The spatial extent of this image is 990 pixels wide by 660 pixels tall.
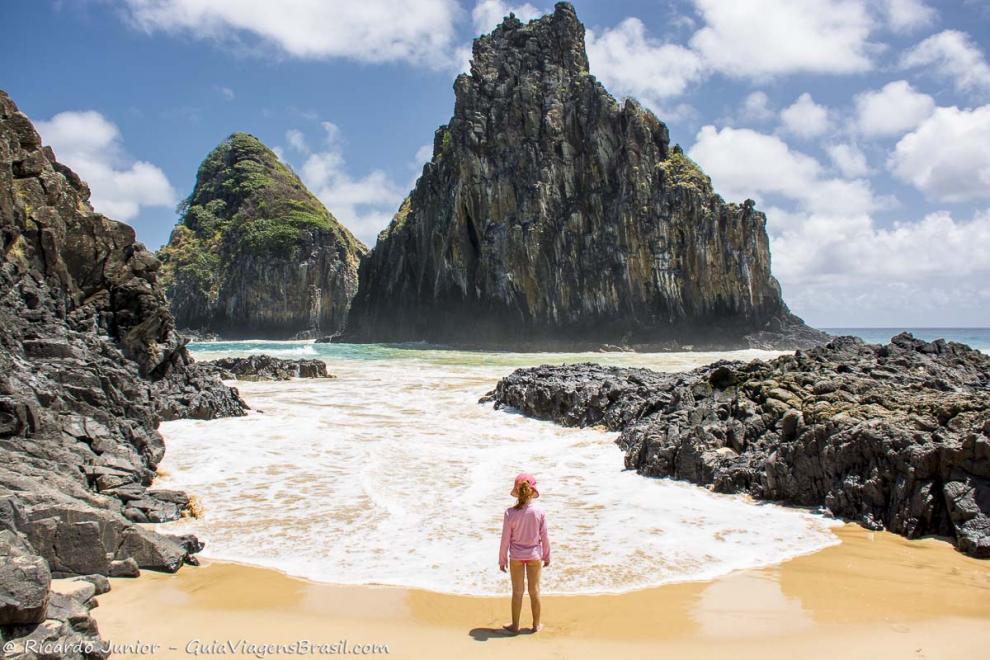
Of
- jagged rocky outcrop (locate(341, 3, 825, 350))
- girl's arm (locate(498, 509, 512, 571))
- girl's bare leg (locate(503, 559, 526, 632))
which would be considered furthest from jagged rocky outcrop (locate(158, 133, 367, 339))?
girl's bare leg (locate(503, 559, 526, 632))

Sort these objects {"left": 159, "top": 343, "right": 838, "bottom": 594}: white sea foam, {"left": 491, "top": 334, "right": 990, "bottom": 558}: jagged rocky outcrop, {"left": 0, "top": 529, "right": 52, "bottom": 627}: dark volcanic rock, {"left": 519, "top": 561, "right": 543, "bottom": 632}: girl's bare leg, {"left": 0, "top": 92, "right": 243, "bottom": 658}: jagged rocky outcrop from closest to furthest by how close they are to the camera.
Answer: {"left": 0, "top": 529, "right": 52, "bottom": 627}: dark volcanic rock → {"left": 519, "top": 561, "right": 543, "bottom": 632}: girl's bare leg → {"left": 0, "top": 92, "right": 243, "bottom": 658}: jagged rocky outcrop → {"left": 159, "top": 343, "right": 838, "bottom": 594}: white sea foam → {"left": 491, "top": 334, "right": 990, "bottom": 558}: jagged rocky outcrop

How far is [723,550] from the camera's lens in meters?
6.81

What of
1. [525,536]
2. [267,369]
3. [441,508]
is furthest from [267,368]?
[525,536]

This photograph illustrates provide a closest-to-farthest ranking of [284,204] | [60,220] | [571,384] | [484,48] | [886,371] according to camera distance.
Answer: [60,220] → [886,371] → [571,384] → [484,48] → [284,204]

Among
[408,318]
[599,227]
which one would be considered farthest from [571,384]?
[408,318]

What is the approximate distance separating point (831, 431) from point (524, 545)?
565 cm

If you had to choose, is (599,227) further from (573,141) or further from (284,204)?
(284,204)

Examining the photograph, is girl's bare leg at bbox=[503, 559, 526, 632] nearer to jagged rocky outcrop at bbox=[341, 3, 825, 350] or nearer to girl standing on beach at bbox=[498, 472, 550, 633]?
girl standing on beach at bbox=[498, 472, 550, 633]

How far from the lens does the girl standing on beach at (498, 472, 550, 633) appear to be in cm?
488

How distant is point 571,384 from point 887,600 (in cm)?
1149

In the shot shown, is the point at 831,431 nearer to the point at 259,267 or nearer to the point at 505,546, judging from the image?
the point at 505,546

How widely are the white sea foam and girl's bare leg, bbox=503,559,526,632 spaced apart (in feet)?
2.88

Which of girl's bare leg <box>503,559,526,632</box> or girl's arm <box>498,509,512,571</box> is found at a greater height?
girl's arm <box>498,509,512,571</box>

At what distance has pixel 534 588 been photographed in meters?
4.88
